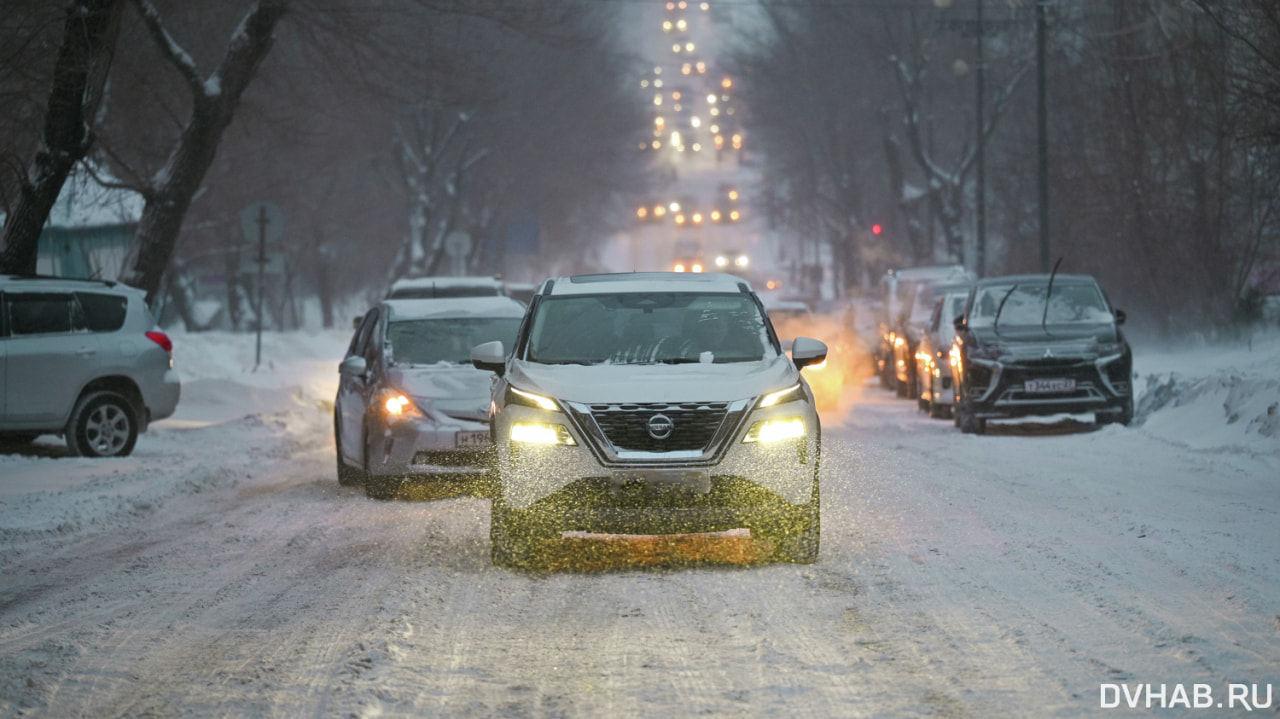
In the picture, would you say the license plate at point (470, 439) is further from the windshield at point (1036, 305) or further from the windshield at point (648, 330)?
the windshield at point (1036, 305)

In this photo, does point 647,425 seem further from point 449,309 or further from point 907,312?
point 907,312

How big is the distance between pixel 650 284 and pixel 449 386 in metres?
3.26

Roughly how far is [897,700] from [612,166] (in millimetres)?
65876

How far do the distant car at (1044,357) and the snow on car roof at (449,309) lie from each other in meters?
6.58

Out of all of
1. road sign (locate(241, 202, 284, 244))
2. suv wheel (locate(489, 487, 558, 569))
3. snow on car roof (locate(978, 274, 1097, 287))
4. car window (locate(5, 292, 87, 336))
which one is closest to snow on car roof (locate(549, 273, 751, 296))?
suv wheel (locate(489, 487, 558, 569))

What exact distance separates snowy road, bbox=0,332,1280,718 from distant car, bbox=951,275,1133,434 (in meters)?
4.91

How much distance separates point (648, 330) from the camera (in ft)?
34.4

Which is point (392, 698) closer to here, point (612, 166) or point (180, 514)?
point (180, 514)

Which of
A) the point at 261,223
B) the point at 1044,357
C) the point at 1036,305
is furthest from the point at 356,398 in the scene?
the point at 261,223

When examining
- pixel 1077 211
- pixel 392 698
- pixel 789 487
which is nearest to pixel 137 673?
pixel 392 698

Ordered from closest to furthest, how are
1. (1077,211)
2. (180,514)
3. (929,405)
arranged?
(180,514) → (929,405) → (1077,211)

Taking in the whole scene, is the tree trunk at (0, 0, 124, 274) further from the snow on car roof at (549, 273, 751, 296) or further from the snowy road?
the snow on car roof at (549, 273, 751, 296)

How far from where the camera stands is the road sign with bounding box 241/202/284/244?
2784 cm

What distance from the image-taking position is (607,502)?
9234 mm
